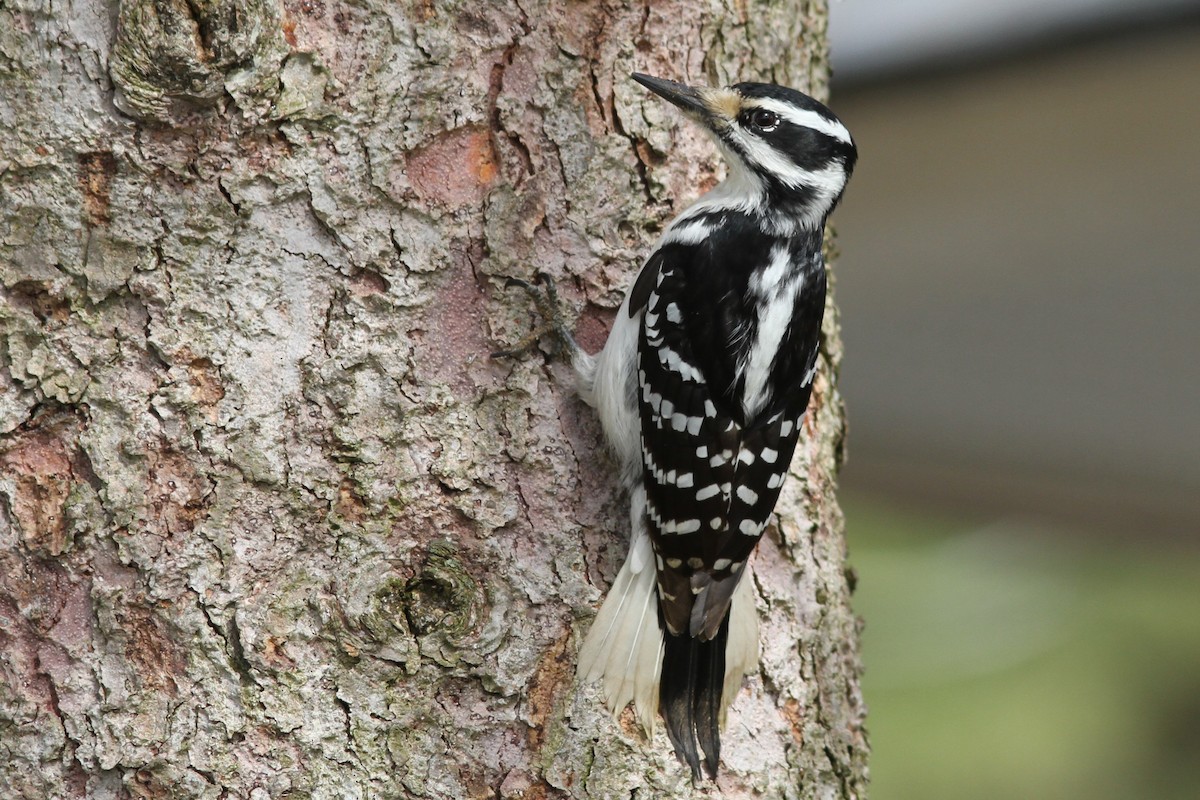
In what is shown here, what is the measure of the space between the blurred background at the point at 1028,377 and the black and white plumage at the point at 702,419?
1.99 metres

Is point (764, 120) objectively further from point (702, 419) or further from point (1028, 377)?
point (1028, 377)

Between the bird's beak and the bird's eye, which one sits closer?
the bird's beak

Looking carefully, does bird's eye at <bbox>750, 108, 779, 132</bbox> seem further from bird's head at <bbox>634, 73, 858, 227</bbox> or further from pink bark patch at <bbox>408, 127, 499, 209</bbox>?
pink bark patch at <bbox>408, 127, 499, 209</bbox>

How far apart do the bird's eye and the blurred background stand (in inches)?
72.1

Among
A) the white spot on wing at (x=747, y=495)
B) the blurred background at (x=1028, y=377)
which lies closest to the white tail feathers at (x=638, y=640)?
the white spot on wing at (x=747, y=495)

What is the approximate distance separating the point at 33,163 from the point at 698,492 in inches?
55.3

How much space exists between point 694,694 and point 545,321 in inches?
32.4

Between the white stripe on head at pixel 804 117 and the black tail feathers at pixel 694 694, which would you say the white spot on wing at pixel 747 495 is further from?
the white stripe on head at pixel 804 117

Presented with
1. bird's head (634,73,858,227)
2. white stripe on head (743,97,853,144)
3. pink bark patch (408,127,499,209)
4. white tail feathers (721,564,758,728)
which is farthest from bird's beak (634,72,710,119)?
white tail feathers (721,564,758,728)

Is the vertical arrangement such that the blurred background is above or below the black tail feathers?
above

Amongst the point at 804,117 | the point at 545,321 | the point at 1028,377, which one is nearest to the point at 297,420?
the point at 545,321

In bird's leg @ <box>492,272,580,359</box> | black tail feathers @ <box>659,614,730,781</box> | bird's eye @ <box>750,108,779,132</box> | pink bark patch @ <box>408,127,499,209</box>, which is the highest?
bird's eye @ <box>750,108,779,132</box>

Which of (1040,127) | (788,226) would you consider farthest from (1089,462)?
(788,226)

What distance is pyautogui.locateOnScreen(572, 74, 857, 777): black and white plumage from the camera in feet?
7.57
